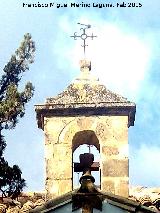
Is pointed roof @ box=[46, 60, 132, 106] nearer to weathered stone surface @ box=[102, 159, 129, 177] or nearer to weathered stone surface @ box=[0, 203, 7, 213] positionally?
weathered stone surface @ box=[102, 159, 129, 177]

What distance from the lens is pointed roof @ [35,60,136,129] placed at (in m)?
11.1

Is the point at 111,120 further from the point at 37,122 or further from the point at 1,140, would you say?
the point at 1,140

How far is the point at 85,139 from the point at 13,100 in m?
1.64

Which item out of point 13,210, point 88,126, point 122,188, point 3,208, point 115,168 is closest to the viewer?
point 13,210

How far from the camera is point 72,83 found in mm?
11352

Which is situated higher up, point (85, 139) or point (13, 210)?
point (85, 139)

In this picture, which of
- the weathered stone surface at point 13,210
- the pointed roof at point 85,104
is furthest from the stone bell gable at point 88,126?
the weathered stone surface at point 13,210

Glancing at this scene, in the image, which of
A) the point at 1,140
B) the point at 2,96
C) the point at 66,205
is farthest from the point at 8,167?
the point at 66,205

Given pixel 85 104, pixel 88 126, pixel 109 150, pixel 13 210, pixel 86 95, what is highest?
pixel 86 95

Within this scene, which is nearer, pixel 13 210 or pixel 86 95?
pixel 13 210

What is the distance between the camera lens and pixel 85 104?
36.4 ft

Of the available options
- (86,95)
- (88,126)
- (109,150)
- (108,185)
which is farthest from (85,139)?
(108,185)

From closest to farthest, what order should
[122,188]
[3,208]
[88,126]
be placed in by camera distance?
[3,208] < [122,188] < [88,126]

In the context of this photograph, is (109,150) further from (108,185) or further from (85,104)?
(85,104)
